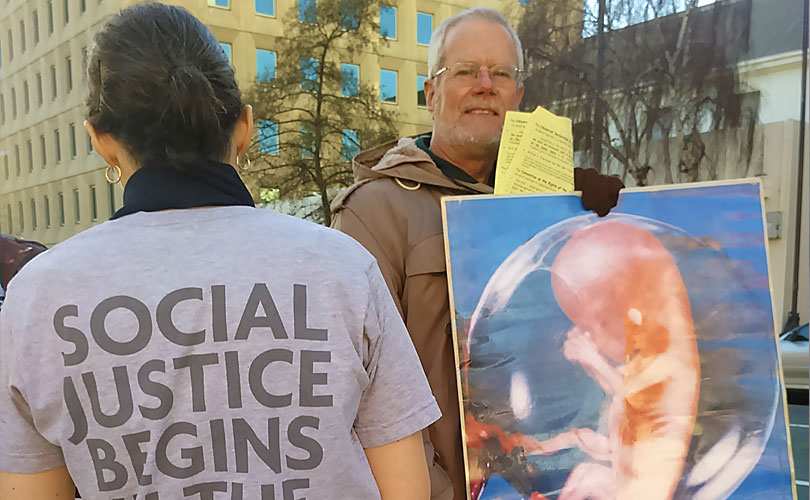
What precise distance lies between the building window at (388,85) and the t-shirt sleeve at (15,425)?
455 inches

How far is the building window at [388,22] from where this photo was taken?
11.9 metres

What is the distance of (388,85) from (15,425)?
11.8m

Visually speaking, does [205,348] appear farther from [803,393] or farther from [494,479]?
[803,393]

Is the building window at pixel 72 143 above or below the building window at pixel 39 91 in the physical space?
below

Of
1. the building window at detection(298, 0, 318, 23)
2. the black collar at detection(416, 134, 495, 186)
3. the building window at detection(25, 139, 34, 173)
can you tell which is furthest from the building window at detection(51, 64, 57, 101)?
the black collar at detection(416, 134, 495, 186)

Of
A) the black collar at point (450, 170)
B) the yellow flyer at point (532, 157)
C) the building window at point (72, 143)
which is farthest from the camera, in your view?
the building window at point (72, 143)

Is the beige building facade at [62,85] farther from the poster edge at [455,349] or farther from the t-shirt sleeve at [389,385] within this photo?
the t-shirt sleeve at [389,385]

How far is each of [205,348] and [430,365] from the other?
0.65 m

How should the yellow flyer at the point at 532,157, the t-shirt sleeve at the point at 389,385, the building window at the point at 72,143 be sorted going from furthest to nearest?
the building window at the point at 72,143
the yellow flyer at the point at 532,157
the t-shirt sleeve at the point at 389,385

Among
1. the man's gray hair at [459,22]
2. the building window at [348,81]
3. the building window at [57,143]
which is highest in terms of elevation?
the building window at [348,81]

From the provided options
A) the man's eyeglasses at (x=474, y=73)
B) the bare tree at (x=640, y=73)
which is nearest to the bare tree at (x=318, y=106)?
the bare tree at (x=640, y=73)

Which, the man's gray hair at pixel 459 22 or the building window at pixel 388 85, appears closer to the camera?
the man's gray hair at pixel 459 22

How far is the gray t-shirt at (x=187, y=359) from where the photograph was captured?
2.30 feet

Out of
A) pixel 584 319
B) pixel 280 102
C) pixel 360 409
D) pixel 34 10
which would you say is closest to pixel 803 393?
pixel 584 319
